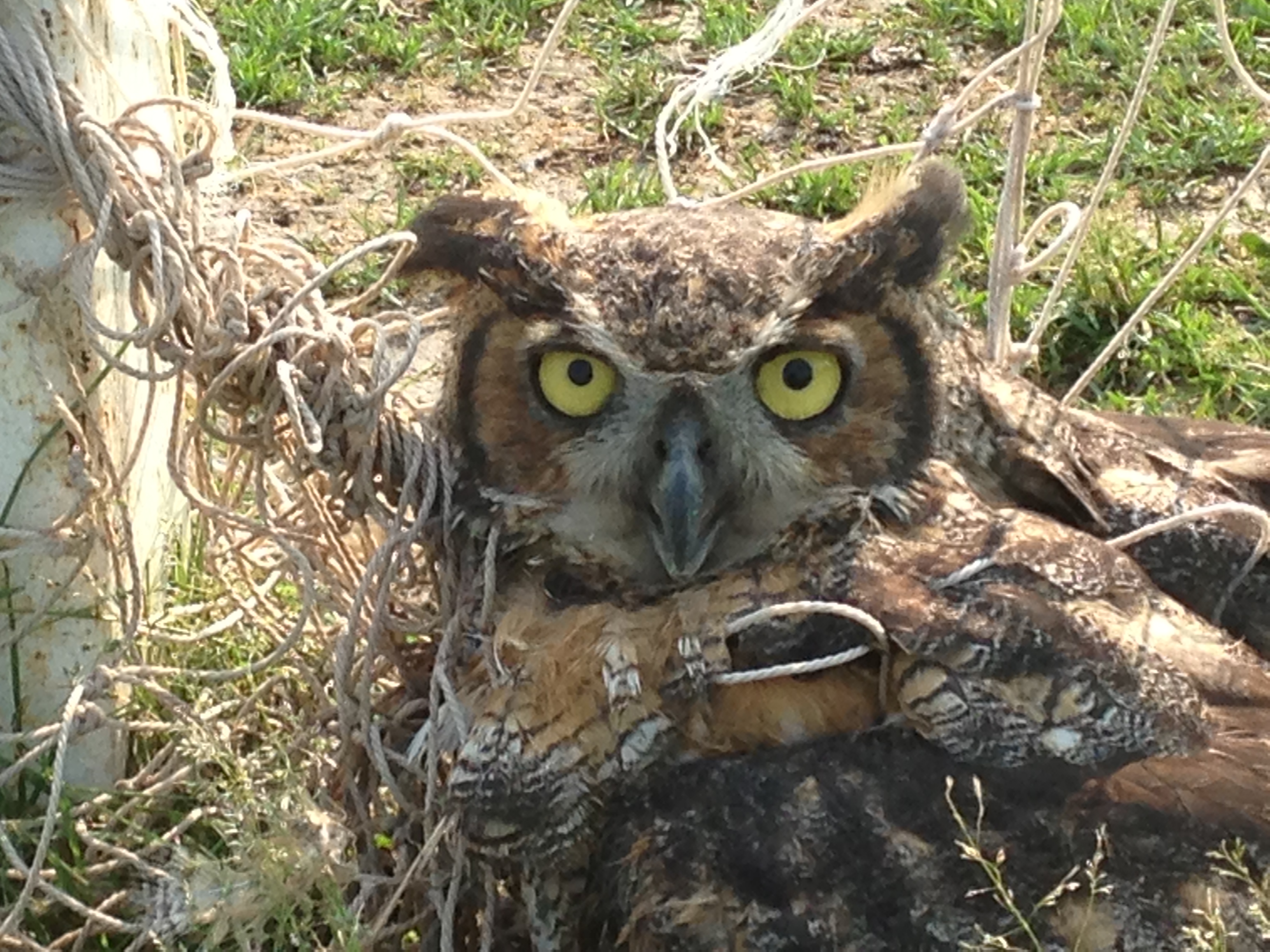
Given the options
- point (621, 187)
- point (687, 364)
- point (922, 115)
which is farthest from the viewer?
point (922, 115)

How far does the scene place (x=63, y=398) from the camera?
2.82 meters

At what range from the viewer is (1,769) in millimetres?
2990

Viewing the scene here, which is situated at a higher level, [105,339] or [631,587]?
[105,339]

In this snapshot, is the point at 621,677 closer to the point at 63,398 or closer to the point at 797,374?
the point at 797,374

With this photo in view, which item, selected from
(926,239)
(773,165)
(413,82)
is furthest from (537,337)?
(413,82)

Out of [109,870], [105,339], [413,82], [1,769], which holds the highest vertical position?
[413,82]

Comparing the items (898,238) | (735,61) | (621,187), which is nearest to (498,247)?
(898,238)

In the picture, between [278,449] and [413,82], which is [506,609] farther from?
[413,82]

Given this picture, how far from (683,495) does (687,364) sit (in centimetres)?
20

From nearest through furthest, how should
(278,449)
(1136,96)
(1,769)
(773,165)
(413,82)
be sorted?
(278,449)
(1,769)
(1136,96)
(773,165)
(413,82)

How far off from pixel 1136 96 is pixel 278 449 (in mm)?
1815

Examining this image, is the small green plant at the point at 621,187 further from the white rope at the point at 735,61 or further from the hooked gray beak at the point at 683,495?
the hooked gray beak at the point at 683,495

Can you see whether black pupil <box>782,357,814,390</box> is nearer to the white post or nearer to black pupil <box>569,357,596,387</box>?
black pupil <box>569,357,596,387</box>

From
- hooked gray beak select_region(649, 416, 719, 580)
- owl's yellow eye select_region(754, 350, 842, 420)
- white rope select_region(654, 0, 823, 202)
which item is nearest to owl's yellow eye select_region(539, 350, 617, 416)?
hooked gray beak select_region(649, 416, 719, 580)
